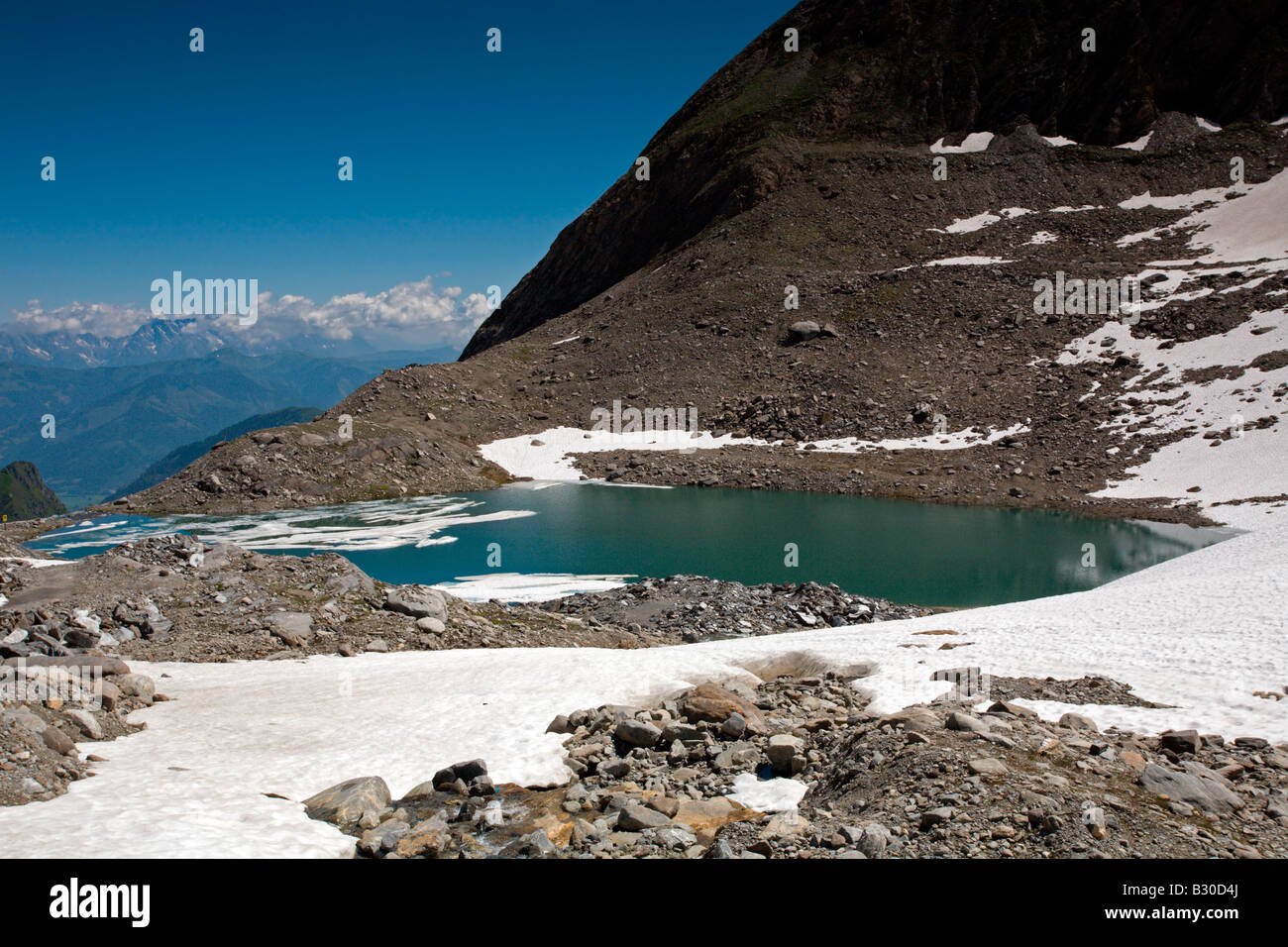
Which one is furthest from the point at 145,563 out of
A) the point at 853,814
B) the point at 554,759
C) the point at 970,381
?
the point at 970,381

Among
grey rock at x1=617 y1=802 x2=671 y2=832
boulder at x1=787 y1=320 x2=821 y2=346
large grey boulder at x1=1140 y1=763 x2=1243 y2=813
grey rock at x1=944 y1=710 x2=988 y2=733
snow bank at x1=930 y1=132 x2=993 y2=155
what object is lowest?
grey rock at x1=617 y1=802 x2=671 y2=832

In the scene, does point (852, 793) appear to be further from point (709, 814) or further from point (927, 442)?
point (927, 442)

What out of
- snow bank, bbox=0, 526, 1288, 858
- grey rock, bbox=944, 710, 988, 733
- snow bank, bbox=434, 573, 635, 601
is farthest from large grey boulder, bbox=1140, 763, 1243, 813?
snow bank, bbox=434, 573, 635, 601

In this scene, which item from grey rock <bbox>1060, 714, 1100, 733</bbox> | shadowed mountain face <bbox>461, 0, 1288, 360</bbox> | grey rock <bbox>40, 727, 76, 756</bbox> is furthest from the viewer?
shadowed mountain face <bbox>461, 0, 1288, 360</bbox>

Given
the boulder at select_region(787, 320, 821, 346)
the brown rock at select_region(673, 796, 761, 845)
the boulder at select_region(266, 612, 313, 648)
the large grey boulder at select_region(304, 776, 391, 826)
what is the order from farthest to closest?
1. the boulder at select_region(787, 320, 821, 346)
2. the boulder at select_region(266, 612, 313, 648)
3. the large grey boulder at select_region(304, 776, 391, 826)
4. the brown rock at select_region(673, 796, 761, 845)

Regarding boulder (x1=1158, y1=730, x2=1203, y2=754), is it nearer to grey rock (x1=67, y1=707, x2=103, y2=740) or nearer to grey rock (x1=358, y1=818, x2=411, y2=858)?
grey rock (x1=358, y1=818, x2=411, y2=858)

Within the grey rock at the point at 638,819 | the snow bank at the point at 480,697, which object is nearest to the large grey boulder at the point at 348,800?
the snow bank at the point at 480,697
